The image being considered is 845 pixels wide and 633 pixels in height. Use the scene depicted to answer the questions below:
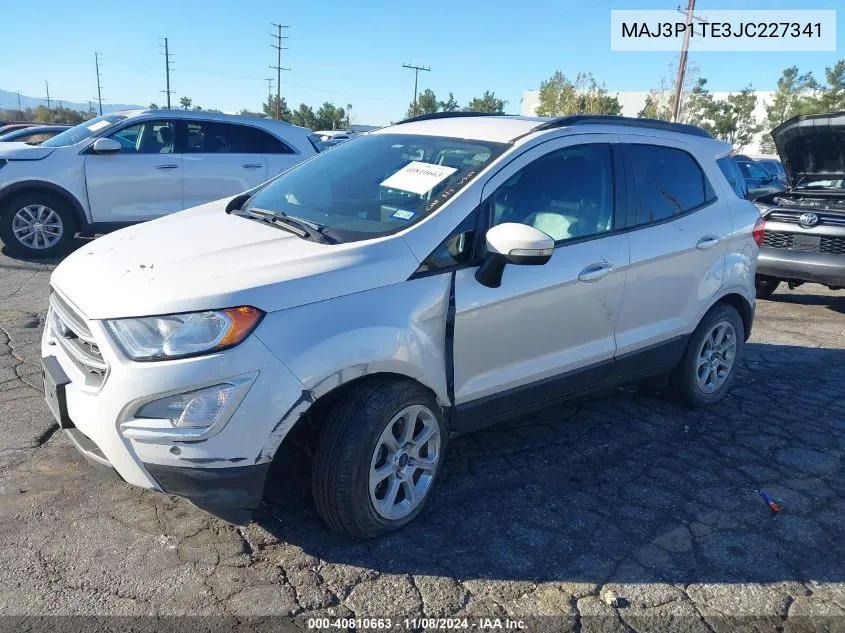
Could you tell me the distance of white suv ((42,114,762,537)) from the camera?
8.54ft

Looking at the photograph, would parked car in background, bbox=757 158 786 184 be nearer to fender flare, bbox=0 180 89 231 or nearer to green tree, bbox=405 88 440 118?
fender flare, bbox=0 180 89 231

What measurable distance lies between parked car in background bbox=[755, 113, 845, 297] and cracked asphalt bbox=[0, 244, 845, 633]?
349cm

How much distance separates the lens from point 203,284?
106 inches

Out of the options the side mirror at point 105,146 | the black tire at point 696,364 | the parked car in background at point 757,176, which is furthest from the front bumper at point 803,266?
the parked car in background at point 757,176

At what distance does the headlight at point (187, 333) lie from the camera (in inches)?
101

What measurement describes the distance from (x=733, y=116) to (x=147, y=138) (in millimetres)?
50299

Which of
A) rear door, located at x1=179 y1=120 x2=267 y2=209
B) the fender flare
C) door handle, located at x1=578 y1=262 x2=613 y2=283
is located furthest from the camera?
rear door, located at x1=179 y1=120 x2=267 y2=209

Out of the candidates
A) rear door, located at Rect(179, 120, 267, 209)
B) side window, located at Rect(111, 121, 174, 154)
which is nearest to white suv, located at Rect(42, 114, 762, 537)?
rear door, located at Rect(179, 120, 267, 209)

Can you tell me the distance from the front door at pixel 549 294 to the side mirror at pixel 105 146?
6.54 metres

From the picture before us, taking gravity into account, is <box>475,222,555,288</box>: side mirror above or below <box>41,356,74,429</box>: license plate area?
above

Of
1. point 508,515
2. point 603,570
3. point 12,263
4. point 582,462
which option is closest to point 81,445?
point 508,515

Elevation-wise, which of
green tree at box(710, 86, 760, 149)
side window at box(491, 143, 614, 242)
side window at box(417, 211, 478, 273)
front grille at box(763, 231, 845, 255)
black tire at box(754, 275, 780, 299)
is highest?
green tree at box(710, 86, 760, 149)

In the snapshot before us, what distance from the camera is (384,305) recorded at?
Result: 9.52ft

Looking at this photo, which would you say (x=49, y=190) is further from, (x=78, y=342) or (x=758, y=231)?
(x=758, y=231)
